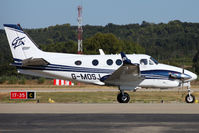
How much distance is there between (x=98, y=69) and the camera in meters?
26.0

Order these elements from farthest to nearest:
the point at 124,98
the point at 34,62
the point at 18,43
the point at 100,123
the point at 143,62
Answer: the point at 18,43 → the point at 34,62 → the point at 143,62 → the point at 124,98 → the point at 100,123

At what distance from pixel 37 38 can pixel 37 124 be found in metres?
171

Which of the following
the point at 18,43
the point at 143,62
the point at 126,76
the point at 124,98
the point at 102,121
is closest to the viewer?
the point at 102,121

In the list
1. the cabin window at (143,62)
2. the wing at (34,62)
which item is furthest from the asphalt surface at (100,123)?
the wing at (34,62)

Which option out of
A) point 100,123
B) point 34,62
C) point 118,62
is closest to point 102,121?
point 100,123

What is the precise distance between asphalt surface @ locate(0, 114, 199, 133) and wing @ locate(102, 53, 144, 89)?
6892mm

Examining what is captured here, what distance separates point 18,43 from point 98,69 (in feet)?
17.2

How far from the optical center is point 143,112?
19000 millimetres

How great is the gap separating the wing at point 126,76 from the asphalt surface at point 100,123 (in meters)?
6.89

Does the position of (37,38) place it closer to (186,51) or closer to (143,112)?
(186,51)

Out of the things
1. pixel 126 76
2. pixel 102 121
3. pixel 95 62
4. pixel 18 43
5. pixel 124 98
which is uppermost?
pixel 18 43

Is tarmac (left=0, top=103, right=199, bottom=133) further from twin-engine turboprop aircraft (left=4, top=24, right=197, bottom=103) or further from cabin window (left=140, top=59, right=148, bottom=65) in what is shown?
cabin window (left=140, top=59, right=148, bottom=65)

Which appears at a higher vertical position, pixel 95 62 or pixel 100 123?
pixel 95 62

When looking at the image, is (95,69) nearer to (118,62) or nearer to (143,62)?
(118,62)
